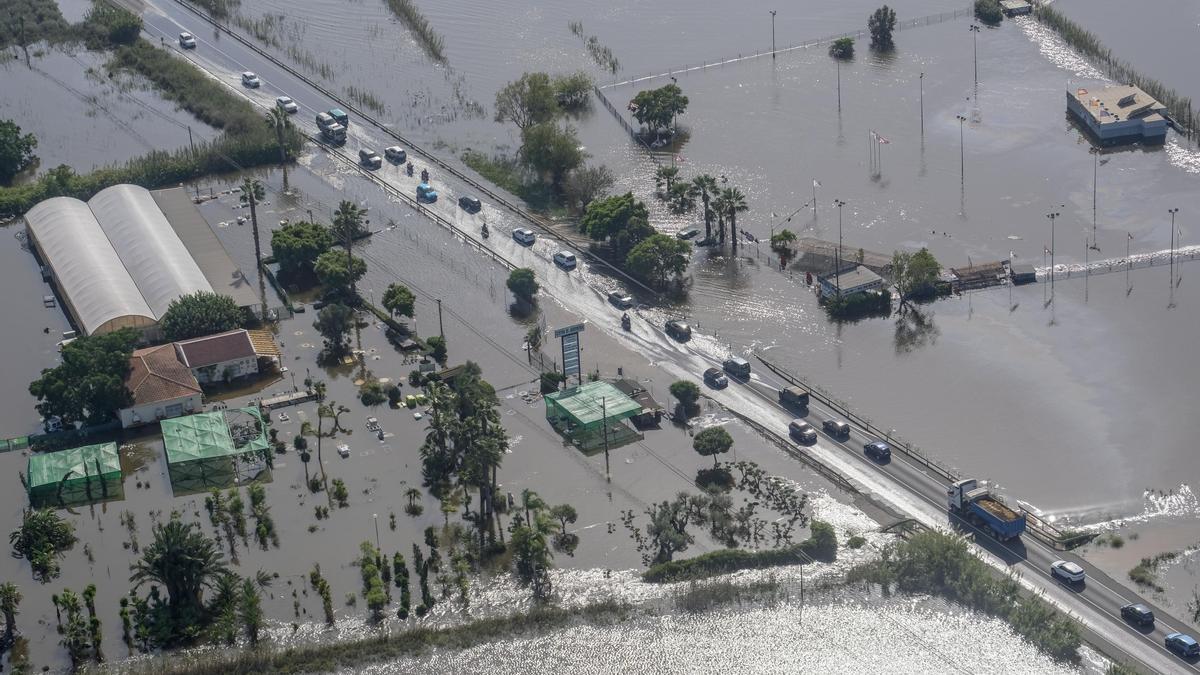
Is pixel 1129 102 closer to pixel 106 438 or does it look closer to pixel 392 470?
pixel 392 470

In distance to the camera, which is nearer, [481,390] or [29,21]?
[481,390]

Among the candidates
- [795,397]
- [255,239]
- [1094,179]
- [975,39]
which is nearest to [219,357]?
[255,239]

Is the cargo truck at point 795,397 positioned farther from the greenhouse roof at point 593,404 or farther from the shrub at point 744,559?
the shrub at point 744,559

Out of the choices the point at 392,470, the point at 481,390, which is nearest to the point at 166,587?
the point at 392,470

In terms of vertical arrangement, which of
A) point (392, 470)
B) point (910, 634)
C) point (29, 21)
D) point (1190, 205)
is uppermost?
point (29, 21)

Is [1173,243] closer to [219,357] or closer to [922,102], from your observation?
[922,102]

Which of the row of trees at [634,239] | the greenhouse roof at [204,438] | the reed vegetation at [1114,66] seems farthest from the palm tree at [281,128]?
the reed vegetation at [1114,66]

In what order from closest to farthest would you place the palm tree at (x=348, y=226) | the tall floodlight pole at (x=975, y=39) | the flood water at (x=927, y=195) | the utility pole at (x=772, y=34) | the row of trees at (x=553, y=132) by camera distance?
the flood water at (x=927, y=195) < the palm tree at (x=348, y=226) < the row of trees at (x=553, y=132) < the tall floodlight pole at (x=975, y=39) < the utility pole at (x=772, y=34)
